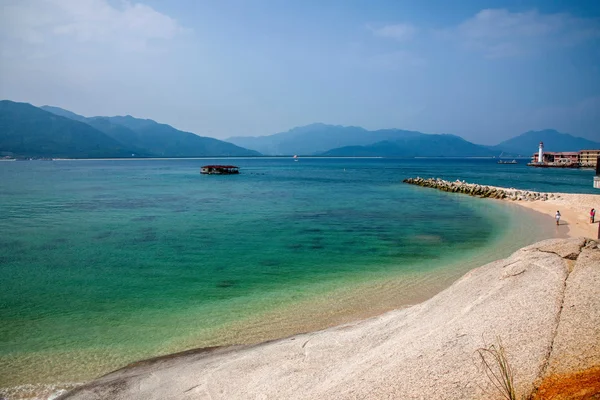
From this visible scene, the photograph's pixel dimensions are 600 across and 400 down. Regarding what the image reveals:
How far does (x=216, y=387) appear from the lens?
26.2 feet

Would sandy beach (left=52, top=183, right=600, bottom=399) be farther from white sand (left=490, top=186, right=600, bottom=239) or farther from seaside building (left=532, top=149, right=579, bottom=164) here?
seaside building (left=532, top=149, right=579, bottom=164)

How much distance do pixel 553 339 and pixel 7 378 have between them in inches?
456

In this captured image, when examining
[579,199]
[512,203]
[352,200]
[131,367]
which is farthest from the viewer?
[352,200]

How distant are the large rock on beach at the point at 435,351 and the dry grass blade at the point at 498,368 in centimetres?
11

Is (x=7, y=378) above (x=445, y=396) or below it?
below

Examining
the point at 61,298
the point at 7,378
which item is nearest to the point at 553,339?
the point at 7,378

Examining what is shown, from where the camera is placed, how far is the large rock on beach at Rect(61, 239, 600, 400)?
237 inches

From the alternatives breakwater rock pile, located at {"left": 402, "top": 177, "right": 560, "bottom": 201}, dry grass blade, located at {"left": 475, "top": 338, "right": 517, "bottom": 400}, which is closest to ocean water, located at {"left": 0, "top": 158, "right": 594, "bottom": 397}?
dry grass blade, located at {"left": 475, "top": 338, "right": 517, "bottom": 400}

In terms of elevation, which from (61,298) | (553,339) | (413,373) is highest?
(553,339)

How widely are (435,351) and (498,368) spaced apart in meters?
1.13

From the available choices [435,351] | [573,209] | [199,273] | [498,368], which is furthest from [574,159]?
[498,368]

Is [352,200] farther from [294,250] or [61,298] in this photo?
[61,298]

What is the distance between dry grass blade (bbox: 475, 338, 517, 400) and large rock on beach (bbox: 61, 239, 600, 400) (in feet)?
0.34

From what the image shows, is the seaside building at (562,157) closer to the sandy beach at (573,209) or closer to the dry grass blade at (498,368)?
the sandy beach at (573,209)
